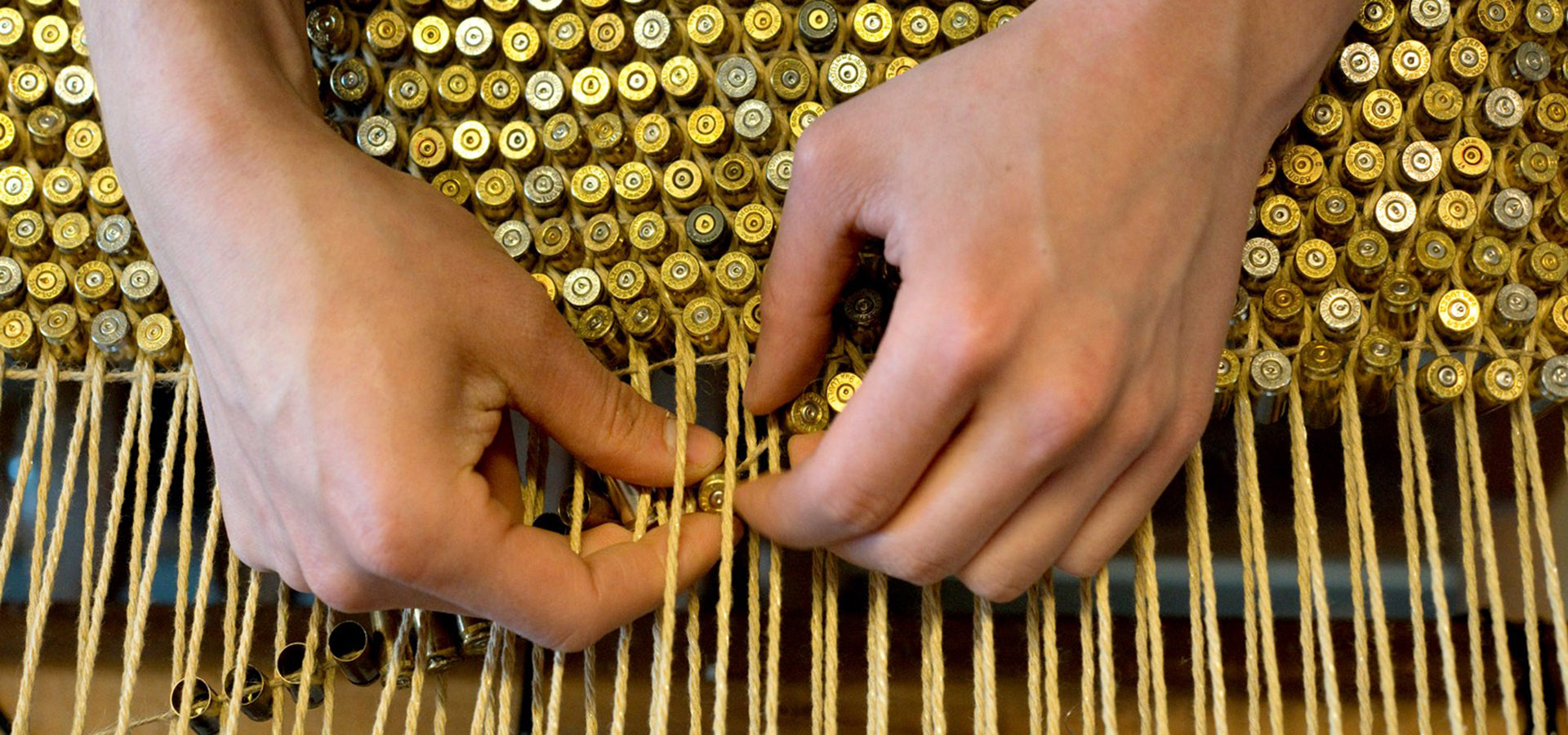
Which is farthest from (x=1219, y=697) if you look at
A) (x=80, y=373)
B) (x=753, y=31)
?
(x=80, y=373)

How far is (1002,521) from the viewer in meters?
0.64

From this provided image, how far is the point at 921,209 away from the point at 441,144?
354 millimetres

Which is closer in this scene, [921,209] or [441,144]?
[921,209]

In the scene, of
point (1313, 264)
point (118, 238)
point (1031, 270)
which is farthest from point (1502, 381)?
point (118, 238)

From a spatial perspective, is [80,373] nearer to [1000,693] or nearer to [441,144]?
[441,144]

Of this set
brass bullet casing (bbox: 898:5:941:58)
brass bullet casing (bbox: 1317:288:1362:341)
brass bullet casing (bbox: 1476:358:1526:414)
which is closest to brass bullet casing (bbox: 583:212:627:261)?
brass bullet casing (bbox: 898:5:941:58)

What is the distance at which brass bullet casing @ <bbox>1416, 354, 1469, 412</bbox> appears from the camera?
2.38ft

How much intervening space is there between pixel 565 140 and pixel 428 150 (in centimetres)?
9

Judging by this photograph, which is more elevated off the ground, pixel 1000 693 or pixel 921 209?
pixel 921 209

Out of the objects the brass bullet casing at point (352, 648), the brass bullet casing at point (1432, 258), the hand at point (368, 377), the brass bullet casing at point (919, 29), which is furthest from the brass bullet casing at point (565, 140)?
the brass bullet casing at point (1432, 258)

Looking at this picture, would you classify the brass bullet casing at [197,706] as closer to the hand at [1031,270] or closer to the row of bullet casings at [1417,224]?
the hand at [1031,270]

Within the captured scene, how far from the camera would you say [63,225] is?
804mm

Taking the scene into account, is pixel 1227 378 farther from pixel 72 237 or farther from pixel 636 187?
pixel 72 237

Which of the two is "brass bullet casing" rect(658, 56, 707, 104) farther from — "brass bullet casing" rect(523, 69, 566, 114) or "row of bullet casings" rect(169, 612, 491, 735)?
"row of bullet casings" rect(169, 612, 491, 735)
